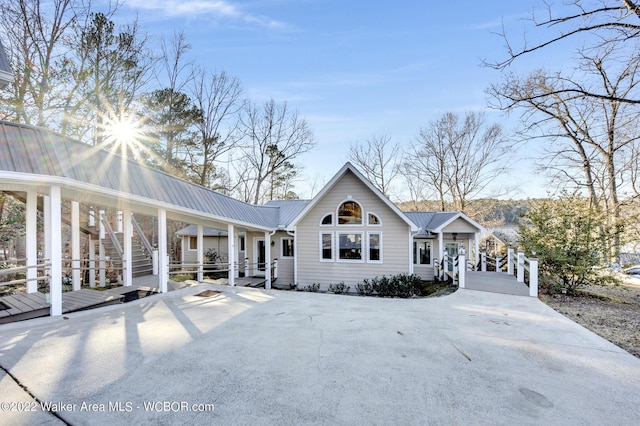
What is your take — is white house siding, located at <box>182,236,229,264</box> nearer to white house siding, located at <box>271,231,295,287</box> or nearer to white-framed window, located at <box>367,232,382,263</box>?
white house siding, located at <box>271,231,295,287</box>

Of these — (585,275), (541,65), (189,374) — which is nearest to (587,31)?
(585,275)

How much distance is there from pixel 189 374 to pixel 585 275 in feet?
38.0

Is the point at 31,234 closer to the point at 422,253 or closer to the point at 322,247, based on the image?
the point at 322,247

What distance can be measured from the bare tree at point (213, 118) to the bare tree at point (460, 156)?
15294 mm

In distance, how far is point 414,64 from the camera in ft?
42.6

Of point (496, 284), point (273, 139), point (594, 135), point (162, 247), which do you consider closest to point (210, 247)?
point (162, 247)

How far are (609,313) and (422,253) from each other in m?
7.22

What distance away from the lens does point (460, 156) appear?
2367cm

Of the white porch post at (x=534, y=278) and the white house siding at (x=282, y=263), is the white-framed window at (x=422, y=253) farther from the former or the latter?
the white house siding at (x=282, y=263)

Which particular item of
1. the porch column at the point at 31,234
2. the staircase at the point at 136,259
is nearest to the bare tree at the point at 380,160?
the staircase at the point at 136,259

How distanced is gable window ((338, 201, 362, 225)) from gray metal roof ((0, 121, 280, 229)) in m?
5.01

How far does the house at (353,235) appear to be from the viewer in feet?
39.1

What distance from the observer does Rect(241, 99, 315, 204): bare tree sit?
24.6 metres

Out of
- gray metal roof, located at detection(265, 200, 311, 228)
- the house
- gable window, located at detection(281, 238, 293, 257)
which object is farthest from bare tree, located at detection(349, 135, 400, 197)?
gable window, located at detection(281, 238, 293, 257)
